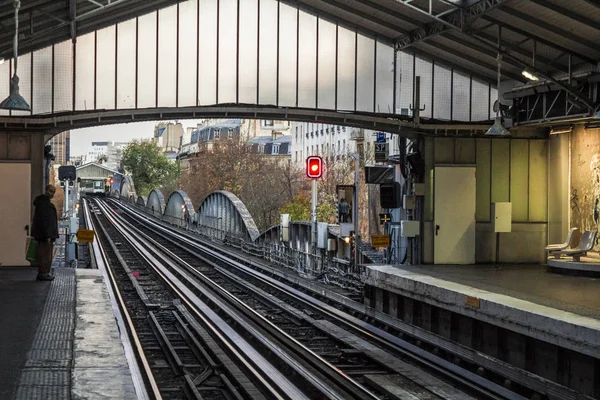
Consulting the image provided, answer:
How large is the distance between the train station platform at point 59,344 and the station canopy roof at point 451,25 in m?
5.69

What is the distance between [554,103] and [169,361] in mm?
11013

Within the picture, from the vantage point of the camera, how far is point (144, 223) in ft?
215

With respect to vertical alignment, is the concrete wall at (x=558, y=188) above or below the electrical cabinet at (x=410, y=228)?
above

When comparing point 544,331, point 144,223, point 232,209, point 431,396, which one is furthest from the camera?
point 144,223

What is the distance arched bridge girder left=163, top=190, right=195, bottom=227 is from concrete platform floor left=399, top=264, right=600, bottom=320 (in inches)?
1439

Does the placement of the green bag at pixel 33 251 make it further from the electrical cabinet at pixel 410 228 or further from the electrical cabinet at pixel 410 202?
the electrical cabinet at pixel 410 202

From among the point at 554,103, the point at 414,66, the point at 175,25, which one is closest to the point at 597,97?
the point at 554,103

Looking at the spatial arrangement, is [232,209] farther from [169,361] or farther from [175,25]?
[169,361]

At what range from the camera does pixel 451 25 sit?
1980 centimetres

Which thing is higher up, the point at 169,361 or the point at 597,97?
the point at 597,97

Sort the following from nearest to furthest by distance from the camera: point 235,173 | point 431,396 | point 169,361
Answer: point 431,396 < point 169,361 < point 235,173

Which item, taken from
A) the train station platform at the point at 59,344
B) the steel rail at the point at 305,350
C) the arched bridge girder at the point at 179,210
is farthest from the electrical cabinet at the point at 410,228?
the arched bridge girder at the point at 179,210

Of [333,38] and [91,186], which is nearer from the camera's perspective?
[333,38]

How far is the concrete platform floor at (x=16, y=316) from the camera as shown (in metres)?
9.70
